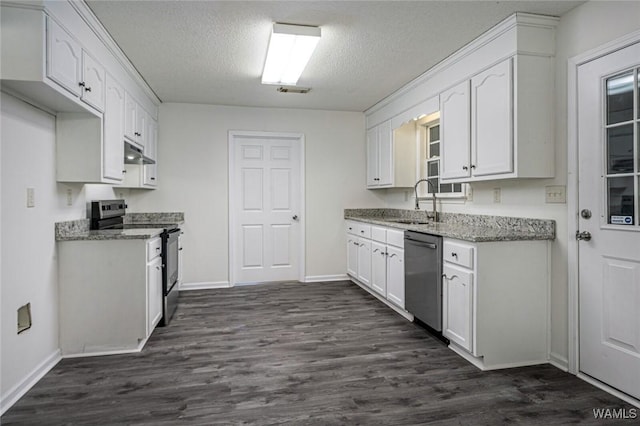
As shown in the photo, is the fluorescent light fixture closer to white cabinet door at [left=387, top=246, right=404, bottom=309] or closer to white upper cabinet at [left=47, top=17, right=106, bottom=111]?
white upper cabinet at [left=47, top=17, right=106, bottom=111]

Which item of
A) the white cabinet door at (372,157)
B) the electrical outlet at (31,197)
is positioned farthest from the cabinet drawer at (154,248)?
the white cabinet door at (372,157)

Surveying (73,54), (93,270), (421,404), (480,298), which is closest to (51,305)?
(93,270)

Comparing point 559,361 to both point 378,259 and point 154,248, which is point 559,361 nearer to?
point 378,259

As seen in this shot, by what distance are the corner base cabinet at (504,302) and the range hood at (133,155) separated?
9.71ft

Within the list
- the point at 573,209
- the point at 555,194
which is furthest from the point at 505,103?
the point at 573,209

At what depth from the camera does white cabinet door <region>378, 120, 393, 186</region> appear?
4566 millimetres

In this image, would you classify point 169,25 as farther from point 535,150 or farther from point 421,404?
point 421,404

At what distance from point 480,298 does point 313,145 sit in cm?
328

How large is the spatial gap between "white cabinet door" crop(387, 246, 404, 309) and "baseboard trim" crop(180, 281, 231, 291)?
2206 mm

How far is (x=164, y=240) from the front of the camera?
3438mm

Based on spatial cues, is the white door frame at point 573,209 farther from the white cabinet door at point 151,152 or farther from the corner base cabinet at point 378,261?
the white cabinet door at point 151,152

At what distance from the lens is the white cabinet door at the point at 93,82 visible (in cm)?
248

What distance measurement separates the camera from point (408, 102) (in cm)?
407

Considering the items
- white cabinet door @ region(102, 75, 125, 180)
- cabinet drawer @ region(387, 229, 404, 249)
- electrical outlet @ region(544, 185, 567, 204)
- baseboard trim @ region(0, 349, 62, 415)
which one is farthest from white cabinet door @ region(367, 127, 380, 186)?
baseboard trim @ region(0, 349, 62, 415)
